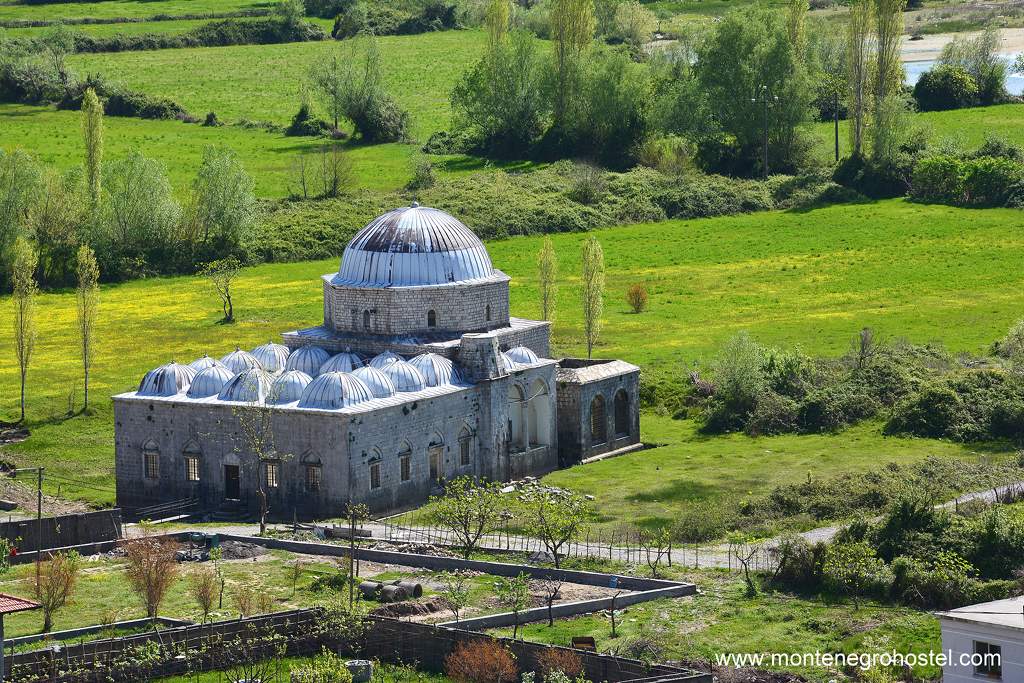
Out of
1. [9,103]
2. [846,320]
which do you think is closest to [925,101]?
[846,320]

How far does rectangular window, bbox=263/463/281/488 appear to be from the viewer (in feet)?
270

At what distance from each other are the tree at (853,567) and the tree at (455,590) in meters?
11.8

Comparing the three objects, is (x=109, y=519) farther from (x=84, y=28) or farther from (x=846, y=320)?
(x=84, y=28)

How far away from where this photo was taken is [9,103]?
170125 mm

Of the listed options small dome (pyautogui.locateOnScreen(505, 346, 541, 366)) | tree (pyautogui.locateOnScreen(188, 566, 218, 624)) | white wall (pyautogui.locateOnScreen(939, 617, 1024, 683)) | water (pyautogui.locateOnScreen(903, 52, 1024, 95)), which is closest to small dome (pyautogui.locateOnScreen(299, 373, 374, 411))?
small dome (pyautogui.locateOnScreen(505, 346, 541, 366))

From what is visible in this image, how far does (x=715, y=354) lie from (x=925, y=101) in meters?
71.5

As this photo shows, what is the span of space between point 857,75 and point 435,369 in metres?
73.9

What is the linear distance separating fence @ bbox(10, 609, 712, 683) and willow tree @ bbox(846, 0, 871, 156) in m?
97.1

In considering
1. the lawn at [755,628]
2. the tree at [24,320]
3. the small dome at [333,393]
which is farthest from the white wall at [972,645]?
the tree at [24,320]

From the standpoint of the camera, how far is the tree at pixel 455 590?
6512cm

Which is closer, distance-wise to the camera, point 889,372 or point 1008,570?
point 1008,570

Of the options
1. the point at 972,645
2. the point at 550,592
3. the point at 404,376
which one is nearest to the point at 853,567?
the point at 550,592

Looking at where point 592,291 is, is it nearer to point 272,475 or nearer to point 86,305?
point 86,305

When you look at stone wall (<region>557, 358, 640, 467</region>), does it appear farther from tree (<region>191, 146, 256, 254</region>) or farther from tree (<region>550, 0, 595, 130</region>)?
tree (<region>550, 0, 595, 130</region>)
